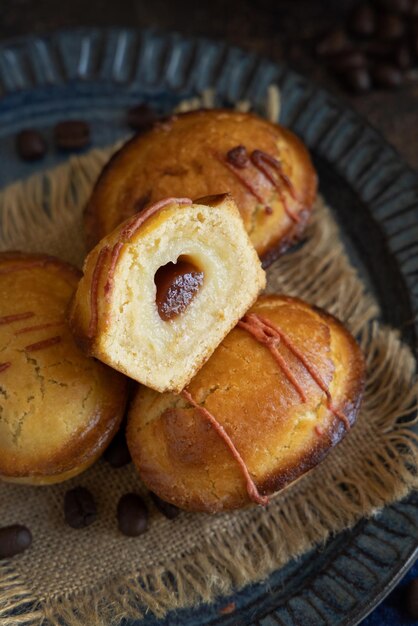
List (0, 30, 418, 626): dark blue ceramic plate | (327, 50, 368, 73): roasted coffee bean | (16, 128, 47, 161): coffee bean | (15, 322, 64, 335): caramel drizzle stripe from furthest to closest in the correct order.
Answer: (327, 50, 368, 73): roasted coffee bean, (16, 128, 47, 161): coffee bean, (0, 30, 418, 626): dark blue ceramic plate, (15, 322, 64, 335): caramel drizzle stripe

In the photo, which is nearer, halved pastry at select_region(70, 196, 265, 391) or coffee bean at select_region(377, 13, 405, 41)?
halved pastry at select_region(70, 196, 265, 391)

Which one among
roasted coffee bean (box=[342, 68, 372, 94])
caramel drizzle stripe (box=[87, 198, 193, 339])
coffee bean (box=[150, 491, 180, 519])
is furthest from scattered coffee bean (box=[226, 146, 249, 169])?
roasted coffee bean (box=[342, 68, 372, 94])

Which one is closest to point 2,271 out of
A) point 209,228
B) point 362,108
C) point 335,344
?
point 209,228

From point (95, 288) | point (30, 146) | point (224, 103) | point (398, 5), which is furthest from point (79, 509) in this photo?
point (398, 5)

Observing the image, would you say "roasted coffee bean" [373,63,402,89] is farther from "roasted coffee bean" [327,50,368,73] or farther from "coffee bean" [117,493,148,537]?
"coffee bean" [117,493,148,537]

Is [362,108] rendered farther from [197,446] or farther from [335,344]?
[197,446]

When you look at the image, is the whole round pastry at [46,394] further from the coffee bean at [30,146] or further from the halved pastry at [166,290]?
the coffee bean at [30,146]

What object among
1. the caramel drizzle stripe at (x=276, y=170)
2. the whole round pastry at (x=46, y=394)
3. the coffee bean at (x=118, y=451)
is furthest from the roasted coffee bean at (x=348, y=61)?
the coffee bean at (x=118, y=451)
